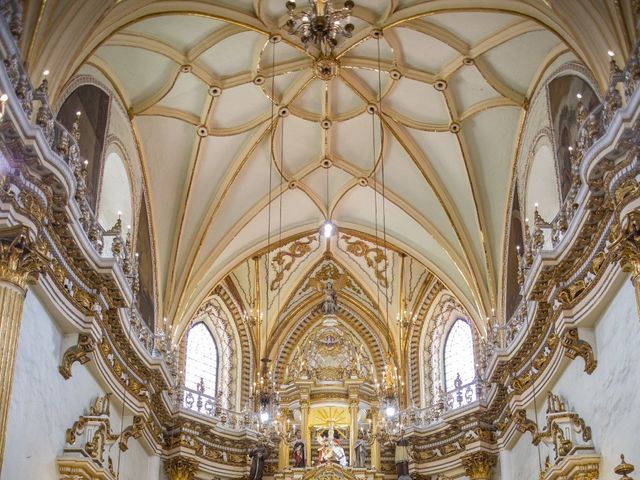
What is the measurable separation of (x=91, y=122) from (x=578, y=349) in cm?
806

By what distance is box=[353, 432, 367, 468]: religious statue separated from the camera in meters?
19.2

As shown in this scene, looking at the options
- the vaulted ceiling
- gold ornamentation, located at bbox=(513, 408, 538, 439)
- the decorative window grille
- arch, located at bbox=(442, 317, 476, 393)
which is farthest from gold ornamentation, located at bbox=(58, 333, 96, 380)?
arch, located at bbox=(442, 317, 476, 393)

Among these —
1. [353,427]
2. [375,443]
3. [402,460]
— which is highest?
[353,427]

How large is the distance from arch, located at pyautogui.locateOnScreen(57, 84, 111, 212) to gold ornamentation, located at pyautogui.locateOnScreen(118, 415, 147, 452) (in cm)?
382

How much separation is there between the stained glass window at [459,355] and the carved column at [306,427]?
3.04m

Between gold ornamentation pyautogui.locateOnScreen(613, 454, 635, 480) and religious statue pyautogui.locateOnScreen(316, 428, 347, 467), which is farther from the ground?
religious statue pyautogui.locateOnScreen(316, 428, 347, 467)

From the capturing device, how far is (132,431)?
52.0 ft

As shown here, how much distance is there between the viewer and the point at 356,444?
19.3 m

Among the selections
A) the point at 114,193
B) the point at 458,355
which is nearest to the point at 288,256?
the point at 458,355

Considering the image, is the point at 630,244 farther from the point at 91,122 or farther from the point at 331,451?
the point at 331,451

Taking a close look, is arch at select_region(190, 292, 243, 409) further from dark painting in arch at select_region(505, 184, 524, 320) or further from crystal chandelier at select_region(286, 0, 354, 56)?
crystal chandelier at select_region(286, 0, 354, 56)

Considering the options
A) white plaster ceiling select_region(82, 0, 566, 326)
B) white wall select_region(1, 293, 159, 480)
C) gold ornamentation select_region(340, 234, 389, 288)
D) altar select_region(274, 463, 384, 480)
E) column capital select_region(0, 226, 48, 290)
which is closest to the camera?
column capital select_region(0, 226, 48, 290)

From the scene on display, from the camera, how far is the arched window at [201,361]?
65.6 feet

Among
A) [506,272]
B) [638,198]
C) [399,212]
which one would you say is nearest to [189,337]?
[399,212]
